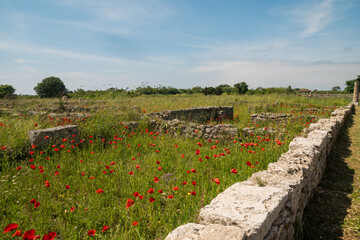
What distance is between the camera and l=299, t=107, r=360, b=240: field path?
8.46 feet

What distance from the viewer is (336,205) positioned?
3180 mm

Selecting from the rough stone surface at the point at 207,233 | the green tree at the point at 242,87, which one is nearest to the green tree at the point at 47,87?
the green tree at the point at 242,87

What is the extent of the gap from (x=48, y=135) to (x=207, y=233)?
15.2ft

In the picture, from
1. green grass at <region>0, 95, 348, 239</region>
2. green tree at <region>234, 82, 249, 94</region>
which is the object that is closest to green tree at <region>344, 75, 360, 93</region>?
green tree at <region>234, 82, 249, 94</region>

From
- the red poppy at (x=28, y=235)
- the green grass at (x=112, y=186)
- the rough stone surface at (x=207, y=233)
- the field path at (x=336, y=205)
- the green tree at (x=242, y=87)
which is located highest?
the green tree at (x=242, y=87)

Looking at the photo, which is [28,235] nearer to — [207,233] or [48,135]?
[207,233]

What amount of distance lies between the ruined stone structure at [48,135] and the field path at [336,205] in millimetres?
4987

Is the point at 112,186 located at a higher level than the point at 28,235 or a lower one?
lower

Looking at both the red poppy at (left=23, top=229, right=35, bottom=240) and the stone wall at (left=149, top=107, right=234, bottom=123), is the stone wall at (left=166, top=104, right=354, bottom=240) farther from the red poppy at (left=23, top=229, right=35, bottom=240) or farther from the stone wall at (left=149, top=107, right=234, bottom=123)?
the stone wall at (left=149, top=107, right=234, bottom=123)

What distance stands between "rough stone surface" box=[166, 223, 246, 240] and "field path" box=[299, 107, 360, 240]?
170cm

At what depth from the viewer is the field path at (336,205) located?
8.46 feet

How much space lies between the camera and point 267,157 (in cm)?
417

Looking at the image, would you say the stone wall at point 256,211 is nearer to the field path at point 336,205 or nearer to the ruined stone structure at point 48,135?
the field path at point 336,205

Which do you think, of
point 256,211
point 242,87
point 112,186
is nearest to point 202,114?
point 112,186
